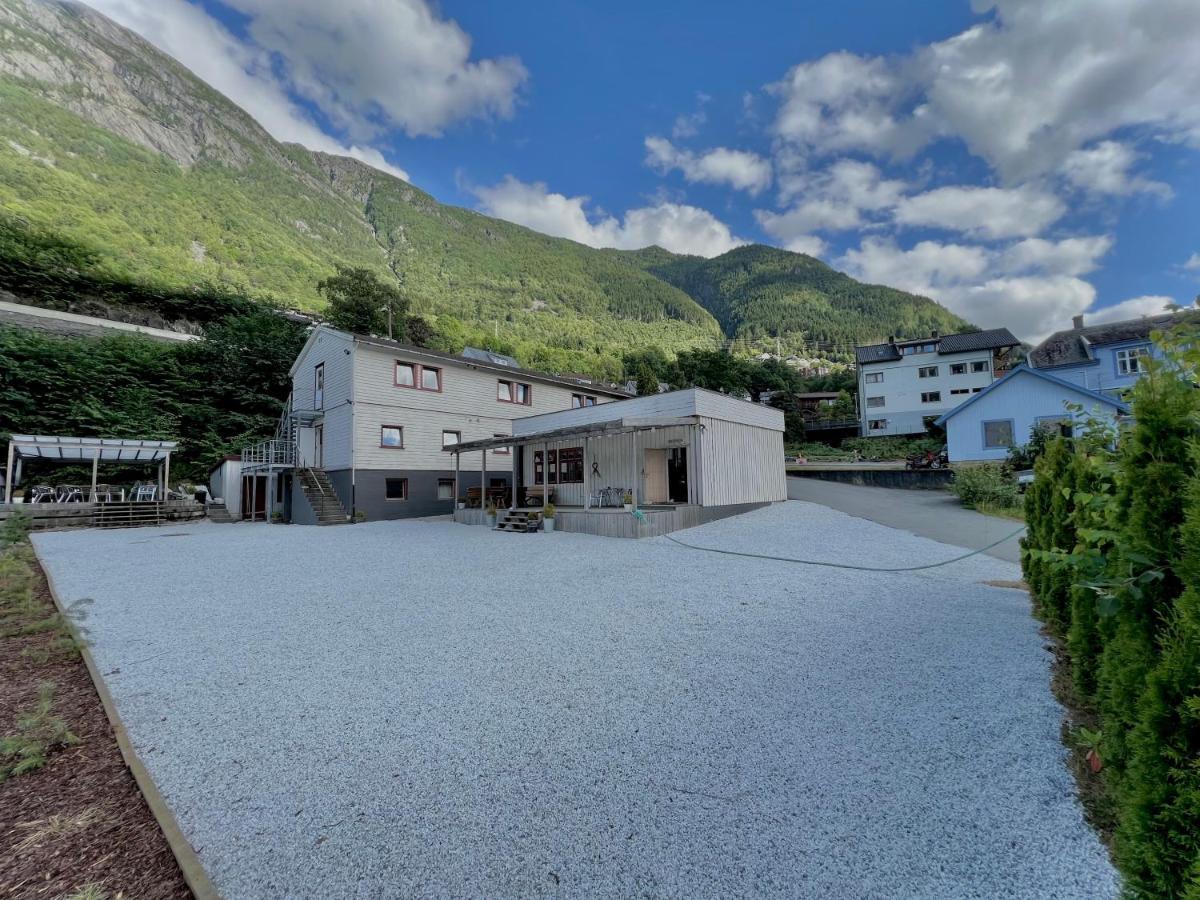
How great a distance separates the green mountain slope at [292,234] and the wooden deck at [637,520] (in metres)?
31.7

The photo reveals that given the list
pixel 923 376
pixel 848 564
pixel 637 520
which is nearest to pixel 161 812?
pixel 848 564

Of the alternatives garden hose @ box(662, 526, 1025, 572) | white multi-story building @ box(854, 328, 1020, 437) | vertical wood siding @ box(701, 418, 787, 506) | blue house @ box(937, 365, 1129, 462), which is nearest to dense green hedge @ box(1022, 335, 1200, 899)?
garden hose @ box(662, 526, 1025, 572)

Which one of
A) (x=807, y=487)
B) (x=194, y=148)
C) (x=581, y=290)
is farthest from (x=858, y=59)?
(x=194, y=148)

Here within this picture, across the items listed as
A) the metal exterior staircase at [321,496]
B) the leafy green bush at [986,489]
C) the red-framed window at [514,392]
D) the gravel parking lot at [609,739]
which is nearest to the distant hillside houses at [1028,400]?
the leafy green bush at [986,489]

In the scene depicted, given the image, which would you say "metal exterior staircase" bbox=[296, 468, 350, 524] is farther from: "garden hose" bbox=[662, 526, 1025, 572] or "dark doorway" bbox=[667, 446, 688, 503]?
"garden hose" bbox=[662, 526, 1025, 572]

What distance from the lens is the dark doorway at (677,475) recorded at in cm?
1538

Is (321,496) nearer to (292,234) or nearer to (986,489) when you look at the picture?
(986,489)

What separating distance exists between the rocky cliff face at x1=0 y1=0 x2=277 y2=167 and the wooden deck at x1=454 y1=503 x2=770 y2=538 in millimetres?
83023

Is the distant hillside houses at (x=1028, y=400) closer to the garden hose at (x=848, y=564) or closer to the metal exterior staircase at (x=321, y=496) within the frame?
the garden hose at (x=848, y=564)

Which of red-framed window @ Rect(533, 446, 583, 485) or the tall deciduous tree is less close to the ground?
the tall deciduous tree

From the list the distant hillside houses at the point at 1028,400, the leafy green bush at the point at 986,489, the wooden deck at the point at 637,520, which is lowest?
the wooden deck at the point at 637,520

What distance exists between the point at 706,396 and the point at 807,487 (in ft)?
36.7

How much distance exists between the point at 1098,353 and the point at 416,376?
3365 centimetres

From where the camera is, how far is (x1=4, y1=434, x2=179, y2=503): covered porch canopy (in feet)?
50.6
